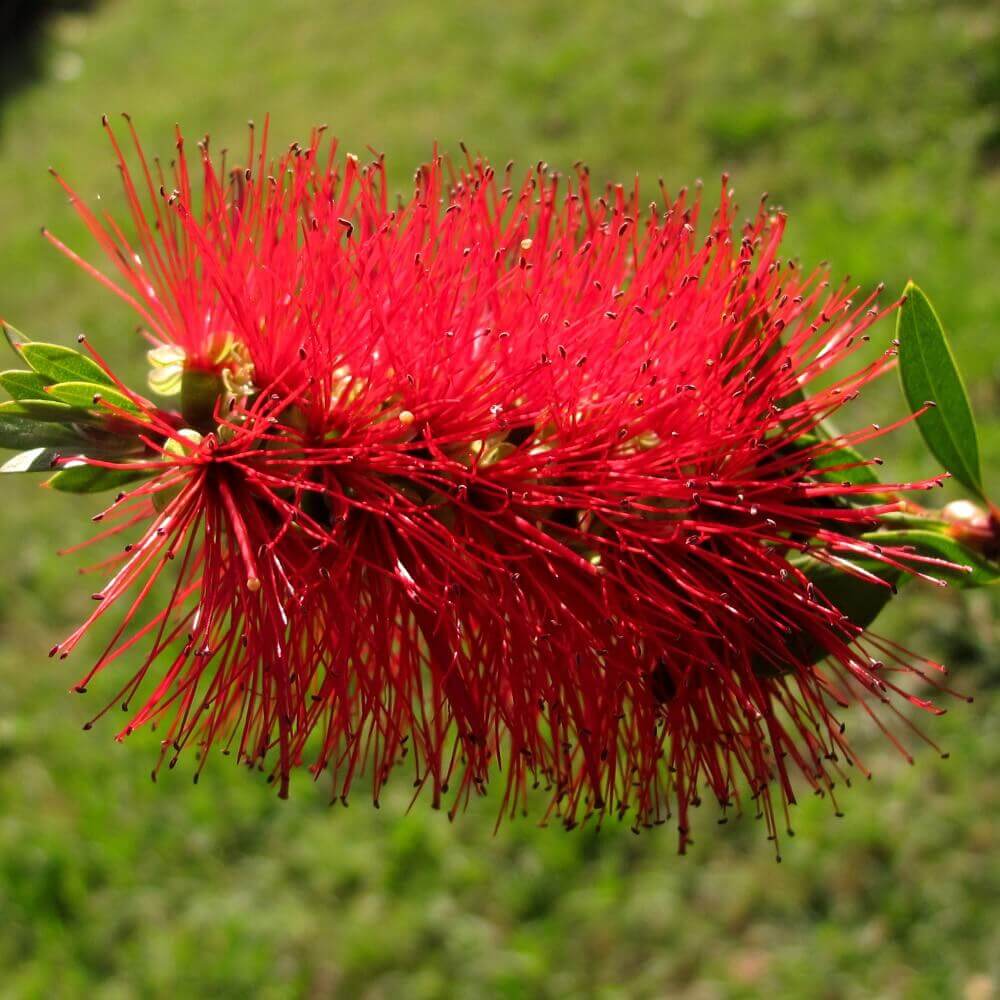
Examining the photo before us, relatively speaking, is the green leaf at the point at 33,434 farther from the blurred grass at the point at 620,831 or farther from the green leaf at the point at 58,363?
the blurred grass at the point at 620,831

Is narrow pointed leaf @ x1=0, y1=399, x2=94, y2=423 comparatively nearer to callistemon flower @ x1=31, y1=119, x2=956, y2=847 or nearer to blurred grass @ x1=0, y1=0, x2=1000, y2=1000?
callistemon flower @ x1=31, y1=119, x2=956, y2=847

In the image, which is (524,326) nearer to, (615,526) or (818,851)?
(615,526)

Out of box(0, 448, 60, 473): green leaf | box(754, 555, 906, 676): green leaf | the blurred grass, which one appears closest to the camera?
A: box(0, 448, 60, 473): green leaf

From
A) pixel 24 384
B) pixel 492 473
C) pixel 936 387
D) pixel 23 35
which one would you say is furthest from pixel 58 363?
pixel 23 35

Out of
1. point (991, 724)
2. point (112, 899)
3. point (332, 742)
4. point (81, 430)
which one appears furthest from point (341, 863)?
point (81, 430)

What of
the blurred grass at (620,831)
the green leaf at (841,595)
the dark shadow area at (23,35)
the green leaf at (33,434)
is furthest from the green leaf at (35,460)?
the dark shadow area at (23,35)

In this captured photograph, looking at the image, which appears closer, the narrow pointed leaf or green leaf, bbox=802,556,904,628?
the narrow pointed leaf

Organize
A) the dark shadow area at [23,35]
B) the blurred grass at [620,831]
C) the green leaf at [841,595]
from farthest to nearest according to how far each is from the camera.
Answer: the dark shadow area at [23,35], the blurred grass at [620,831], the green leaf at [841,595]

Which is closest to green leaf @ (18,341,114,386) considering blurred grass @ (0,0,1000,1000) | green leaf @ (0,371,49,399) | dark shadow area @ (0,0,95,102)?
green leaf @ (0,371,49,399)
